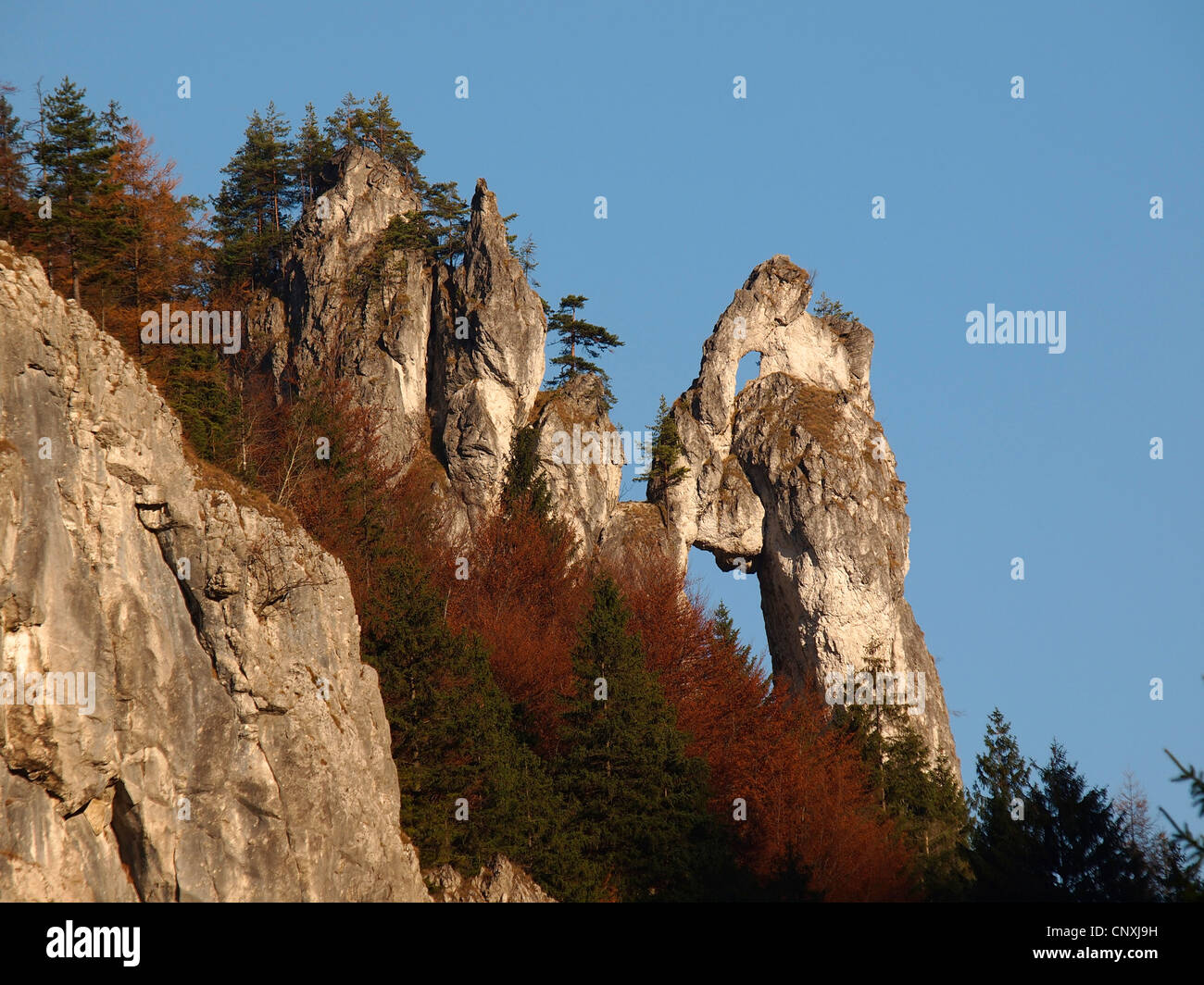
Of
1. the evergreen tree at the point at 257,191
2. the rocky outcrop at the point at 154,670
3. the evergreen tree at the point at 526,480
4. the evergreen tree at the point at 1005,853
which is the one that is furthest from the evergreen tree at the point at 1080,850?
the evergreen tree at the point at 257,191

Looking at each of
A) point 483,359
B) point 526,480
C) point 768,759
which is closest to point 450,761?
point 768,759

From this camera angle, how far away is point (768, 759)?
39.8 metres

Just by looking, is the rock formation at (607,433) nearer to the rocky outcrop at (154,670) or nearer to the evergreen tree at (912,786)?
the evergreen tree at (912,786)

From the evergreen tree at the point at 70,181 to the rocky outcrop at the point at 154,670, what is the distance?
15.8ft

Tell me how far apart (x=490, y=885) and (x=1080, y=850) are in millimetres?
13913

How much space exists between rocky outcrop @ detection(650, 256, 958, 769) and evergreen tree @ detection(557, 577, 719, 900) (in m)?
19.3

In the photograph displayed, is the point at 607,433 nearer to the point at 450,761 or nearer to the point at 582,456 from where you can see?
the point at 582,456

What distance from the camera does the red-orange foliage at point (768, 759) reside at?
3612 cm

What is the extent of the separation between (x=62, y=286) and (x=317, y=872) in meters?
12.9
